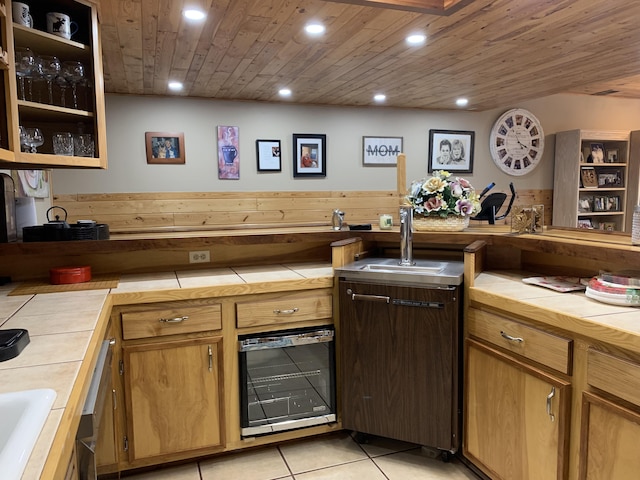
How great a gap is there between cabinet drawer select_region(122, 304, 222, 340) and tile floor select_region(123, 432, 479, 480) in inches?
27.5

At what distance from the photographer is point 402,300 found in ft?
7.13

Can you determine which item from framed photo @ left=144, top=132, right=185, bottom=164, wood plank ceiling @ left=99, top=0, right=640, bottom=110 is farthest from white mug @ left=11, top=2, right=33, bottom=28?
framed photo @ left=144, top=132, right=185, bottom=164

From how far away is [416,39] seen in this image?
9.08ft

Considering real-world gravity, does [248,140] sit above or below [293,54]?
below

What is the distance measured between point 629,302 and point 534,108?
4.56 metres

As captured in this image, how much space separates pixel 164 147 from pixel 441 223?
10.2 feet

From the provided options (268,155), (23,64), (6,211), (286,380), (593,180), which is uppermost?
(23,64)

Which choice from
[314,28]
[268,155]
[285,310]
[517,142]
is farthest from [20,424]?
[517,142]

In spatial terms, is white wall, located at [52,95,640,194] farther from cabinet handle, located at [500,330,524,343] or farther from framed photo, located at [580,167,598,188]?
cabinet handle, located at [500,330,524,343]

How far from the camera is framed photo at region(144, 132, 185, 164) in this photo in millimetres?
4547

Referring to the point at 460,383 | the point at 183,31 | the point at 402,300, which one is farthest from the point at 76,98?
the point at 460,383

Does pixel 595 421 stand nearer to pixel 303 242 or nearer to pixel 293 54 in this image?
pixel 303 242

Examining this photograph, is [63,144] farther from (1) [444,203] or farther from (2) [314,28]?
(1) [444,203]

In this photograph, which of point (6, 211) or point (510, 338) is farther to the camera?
point (6, 211)
